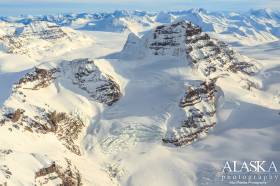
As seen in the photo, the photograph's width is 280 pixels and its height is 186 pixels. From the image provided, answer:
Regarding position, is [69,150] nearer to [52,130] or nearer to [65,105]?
[52,130]

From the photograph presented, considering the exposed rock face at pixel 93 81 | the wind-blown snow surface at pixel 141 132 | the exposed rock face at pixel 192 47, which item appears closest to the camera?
the wind-blown snow surface at pixel 141 132

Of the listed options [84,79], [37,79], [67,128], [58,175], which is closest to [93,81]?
[84,79]

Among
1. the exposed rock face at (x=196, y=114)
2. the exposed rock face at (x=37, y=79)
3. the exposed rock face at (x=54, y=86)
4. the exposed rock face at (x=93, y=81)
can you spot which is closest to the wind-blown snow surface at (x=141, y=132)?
the exposed rock face at (x=54, y=86)

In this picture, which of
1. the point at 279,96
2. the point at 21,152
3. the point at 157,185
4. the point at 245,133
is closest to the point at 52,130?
the point at 21,152

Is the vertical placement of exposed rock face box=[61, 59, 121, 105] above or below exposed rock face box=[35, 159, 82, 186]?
above

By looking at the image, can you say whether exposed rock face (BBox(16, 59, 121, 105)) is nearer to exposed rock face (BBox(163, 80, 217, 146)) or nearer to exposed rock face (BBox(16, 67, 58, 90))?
exposed rock face (BBox(16, 67, 58, 90))

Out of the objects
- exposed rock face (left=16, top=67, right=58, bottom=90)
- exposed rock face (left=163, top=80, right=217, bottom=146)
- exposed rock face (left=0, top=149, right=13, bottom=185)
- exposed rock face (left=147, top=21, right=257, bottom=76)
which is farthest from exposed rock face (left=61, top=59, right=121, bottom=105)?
exposed rock face (left=0, top=149, right=13, bottom=185)

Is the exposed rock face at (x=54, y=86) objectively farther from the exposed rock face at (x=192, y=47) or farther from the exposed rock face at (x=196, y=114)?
the exposed rock face at (x=192, y=47)
